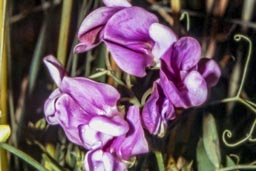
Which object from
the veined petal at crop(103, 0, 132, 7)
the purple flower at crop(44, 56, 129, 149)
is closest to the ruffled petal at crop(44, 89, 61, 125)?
the purple flower at crop(44, 56, 129, 149)

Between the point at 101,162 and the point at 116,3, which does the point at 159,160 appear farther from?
the point at 116,3

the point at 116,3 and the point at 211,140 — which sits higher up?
the point at 116,3

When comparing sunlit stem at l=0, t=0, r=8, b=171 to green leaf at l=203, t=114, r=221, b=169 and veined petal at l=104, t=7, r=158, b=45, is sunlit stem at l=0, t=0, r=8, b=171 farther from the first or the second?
green leaf at l=203, t=114, r=221, b=169

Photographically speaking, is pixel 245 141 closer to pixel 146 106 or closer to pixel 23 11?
pixel 146 106

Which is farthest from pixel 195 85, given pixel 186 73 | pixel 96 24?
pixel 96 24

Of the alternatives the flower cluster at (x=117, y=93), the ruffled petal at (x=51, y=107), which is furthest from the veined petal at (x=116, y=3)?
the ruffled petal at (x=51, y=107)

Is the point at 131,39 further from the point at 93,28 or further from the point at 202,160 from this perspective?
the point at 202,160

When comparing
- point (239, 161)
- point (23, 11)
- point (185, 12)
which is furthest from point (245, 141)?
point (23, 11)

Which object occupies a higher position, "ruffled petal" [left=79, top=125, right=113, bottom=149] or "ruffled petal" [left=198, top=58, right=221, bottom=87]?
"ruffled petal" [left=198, top=58, right=221, bottom=87]
